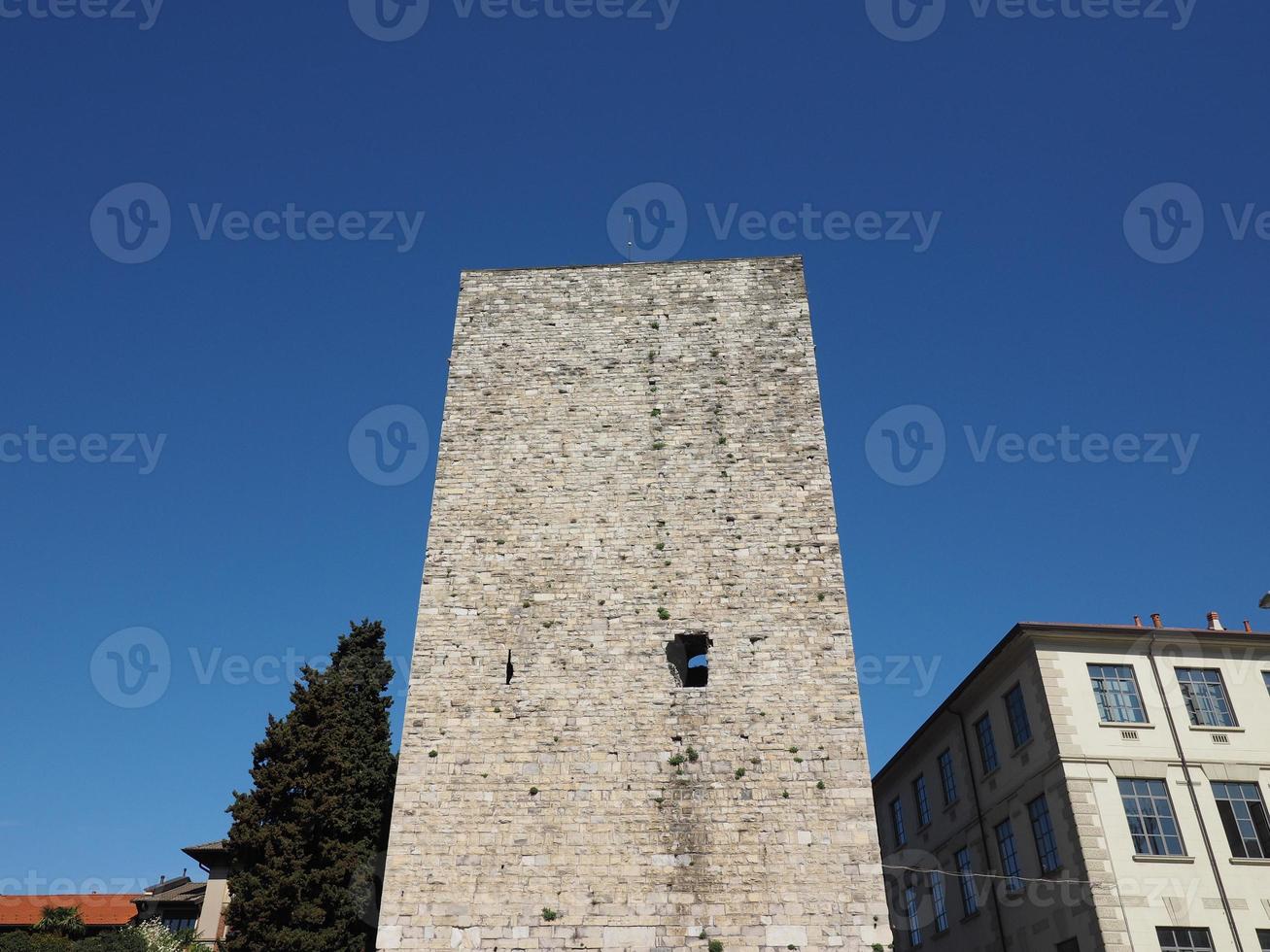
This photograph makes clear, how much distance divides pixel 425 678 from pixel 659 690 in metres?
3.64

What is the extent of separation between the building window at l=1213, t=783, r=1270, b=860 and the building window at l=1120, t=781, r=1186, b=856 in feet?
3.40

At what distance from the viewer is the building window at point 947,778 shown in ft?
81.3

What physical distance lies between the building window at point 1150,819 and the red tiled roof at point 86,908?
30.7 meters

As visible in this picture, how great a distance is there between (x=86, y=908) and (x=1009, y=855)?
31.3 metres

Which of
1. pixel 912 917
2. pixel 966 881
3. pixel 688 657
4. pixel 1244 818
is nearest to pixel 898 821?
pixel 912 917

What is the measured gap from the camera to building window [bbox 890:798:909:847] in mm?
28123

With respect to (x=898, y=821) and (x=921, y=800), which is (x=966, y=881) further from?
(x=898, y=821)

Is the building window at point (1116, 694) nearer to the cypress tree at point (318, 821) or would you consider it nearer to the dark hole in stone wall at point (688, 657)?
the dark hole in stone wall at point (688, 657)

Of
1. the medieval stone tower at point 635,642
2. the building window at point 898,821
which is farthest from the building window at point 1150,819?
the building window at point 898,821

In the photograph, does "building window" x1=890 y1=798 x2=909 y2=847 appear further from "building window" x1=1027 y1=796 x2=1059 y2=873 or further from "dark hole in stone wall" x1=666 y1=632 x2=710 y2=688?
"dark hole in stone wall" x1=666 y1=632 x2=710 y2=688

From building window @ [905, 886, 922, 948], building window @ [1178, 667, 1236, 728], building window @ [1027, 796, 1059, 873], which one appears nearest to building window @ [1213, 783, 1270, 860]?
building window @ [1178, 667, 1236, 728]

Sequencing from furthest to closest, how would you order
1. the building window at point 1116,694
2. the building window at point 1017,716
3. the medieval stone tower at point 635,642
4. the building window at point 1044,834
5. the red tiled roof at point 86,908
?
1. the red tiled roof at point 86,908
2. the building window at point 1017,716
3. the building window at point 1116,694
4. the building window at point 1044,834
5. the medieval stone tower at point 635,642

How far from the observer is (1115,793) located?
19031 millimetres

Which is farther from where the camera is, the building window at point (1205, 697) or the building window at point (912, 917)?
the building window at point (912, 917)
